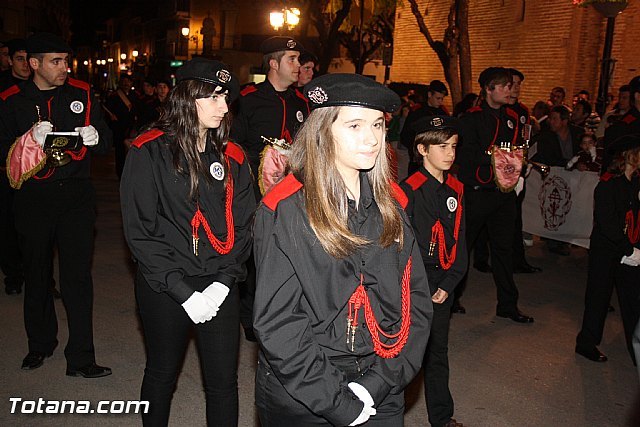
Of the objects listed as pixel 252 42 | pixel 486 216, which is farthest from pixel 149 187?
pixel 252 42

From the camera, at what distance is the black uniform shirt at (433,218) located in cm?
454

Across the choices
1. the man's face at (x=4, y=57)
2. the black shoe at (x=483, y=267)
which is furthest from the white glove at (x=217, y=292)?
the man's face at (x=4, y=57)

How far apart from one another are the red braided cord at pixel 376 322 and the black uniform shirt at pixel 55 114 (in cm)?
301

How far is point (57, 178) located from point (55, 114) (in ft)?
1.60

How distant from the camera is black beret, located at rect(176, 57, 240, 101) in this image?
12.2ft

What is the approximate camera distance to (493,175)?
22.9 feet

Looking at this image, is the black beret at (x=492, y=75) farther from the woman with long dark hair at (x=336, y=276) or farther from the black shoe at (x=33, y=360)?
the black shoe at (x=33, y=360)

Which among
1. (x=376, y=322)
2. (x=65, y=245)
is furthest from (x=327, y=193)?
(x=65, y=245)

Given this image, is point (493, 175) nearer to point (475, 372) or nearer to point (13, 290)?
point (475, 372)

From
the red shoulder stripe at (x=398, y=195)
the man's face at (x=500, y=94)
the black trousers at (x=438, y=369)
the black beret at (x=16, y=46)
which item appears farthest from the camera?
the black beret at (x=16, y=46)

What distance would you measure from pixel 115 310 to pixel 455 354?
10.9ft

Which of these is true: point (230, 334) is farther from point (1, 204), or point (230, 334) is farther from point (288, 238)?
point (1, 204)

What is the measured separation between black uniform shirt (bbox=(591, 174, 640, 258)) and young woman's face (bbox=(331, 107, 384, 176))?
3.73m

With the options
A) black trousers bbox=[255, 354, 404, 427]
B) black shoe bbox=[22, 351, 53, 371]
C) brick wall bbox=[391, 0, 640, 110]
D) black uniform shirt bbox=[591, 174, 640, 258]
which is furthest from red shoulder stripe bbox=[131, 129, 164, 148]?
brick wall bbox=[391, 0, 640, 110]
